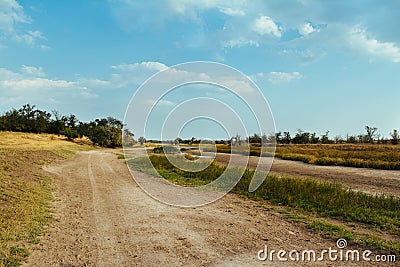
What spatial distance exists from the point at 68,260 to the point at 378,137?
58584 millimetres

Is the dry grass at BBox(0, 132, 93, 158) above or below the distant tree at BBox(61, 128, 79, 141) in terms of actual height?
below

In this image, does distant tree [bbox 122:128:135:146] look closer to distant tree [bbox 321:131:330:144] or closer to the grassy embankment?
the grassy embankment

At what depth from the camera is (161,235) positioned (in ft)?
17.3

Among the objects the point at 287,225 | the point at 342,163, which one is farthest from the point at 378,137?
the point at 287,225

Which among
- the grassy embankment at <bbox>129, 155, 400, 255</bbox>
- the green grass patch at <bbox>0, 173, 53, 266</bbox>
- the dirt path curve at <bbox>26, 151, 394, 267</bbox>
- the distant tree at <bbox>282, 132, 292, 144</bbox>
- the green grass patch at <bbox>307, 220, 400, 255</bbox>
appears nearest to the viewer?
the dirt path curve at <bbox>26, 151, 394, 267</bbox>

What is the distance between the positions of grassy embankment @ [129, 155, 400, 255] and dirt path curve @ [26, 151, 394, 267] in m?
0.65

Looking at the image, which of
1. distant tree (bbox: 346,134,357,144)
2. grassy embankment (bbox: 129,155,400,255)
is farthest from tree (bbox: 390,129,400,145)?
grassy embankment (bbox: 129,155,400,255)

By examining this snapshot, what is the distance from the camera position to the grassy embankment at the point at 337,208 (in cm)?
547

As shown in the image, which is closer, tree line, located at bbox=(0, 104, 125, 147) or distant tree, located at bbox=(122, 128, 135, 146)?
distant tree, located at bbox=(122, 128, 135, 146)

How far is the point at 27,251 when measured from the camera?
434 centimetres

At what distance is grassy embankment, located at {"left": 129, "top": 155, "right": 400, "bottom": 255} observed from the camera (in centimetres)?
547

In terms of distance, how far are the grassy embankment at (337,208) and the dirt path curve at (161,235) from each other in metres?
0.65

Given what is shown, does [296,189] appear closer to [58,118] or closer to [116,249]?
[116,249]

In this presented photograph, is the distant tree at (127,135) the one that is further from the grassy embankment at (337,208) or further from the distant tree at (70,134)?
the distant tree at (70,134)
